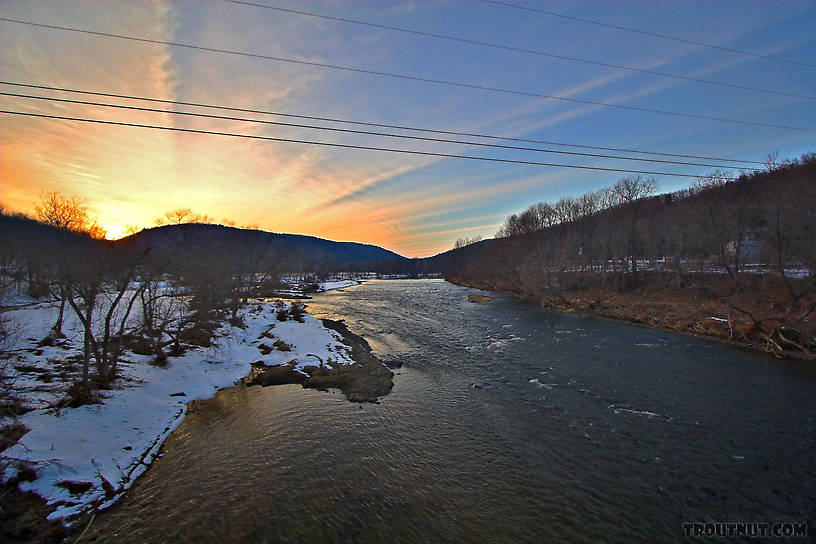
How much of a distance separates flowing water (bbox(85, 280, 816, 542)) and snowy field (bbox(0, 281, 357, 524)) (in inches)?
25.4

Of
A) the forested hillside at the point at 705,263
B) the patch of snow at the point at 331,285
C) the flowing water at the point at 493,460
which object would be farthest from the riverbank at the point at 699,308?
the patch of snow at the point at 331,285

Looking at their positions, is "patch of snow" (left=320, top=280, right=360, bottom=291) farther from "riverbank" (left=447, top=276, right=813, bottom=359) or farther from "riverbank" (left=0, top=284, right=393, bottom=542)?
"riverbank" (left=0, top=284, right=393, bottom=542)

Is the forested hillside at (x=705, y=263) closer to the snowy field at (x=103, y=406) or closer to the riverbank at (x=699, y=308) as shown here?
the riverbank at (x=699, y=308)

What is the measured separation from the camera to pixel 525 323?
26.2 meters

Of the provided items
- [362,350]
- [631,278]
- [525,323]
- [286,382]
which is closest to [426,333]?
[362,350]

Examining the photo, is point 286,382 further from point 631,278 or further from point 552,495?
point 631,278

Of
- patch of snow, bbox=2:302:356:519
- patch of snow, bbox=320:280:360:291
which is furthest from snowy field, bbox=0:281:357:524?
patch of snow, bbox=320:280:360:291

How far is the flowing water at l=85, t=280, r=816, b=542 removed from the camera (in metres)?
5.89

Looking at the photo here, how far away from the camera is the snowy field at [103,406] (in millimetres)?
6305

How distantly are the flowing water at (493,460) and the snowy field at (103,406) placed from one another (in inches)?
25.4

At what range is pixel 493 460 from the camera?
309 inches

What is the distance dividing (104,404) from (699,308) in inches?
1455

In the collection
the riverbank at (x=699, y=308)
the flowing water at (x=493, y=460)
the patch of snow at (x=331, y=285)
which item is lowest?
the flowing water at (x=493, y=460)

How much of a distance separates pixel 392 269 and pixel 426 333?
528 ft
